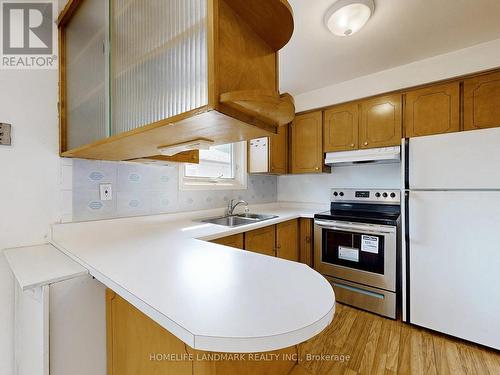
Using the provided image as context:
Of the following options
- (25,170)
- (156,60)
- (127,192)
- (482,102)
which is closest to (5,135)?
(25,170)

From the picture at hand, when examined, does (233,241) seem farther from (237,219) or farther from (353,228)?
(353,228)

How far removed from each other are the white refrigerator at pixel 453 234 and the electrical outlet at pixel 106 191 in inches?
87.0

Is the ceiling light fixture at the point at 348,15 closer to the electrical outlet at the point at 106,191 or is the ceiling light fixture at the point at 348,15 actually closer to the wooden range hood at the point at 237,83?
the wooden range hood at the point at 237,83

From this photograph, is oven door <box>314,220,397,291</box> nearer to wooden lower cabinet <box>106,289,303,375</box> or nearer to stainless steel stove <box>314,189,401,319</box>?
stainless steel stove <box>314,189,401,319</box>

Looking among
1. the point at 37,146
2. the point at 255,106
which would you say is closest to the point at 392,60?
the point at 255,106

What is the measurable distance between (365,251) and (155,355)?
6.21 ft

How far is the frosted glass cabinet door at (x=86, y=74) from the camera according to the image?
1.03 meters

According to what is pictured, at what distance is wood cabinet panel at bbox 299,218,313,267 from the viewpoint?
8.11ft

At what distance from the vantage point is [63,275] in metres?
0.84

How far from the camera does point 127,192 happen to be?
1619 mm

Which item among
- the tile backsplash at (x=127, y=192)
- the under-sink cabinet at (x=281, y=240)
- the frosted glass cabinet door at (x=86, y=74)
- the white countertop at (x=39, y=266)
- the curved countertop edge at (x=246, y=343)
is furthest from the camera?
the under-sink cabinet at (x=281, y=240)

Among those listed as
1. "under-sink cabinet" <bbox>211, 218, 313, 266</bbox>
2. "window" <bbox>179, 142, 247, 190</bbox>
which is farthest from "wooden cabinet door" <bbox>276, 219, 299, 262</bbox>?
"window" <bbox>179, 142, 247, 190</bbox>

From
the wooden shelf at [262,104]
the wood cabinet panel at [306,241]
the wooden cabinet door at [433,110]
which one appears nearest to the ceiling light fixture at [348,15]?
the wooden cabinet door at [433,110]

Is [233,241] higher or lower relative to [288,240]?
higher
